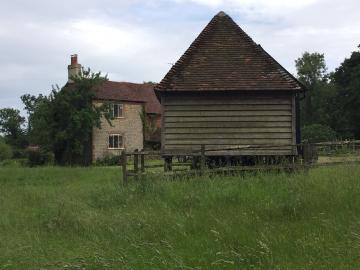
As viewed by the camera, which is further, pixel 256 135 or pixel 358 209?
pixel 256 135

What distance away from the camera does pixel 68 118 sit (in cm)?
4306

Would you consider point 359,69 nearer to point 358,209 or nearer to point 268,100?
point 268,100

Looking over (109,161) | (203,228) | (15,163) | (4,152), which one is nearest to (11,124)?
(4,152)

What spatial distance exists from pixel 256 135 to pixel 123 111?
113 ft

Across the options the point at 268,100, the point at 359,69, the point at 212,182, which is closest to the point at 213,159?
the point at 268,100

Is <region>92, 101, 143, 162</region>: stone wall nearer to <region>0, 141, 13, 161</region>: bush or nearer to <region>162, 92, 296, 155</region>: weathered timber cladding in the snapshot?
<region>0, 141, 13, 161</region>: bush

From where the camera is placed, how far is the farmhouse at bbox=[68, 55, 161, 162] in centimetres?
4875

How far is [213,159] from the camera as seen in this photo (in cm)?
1750

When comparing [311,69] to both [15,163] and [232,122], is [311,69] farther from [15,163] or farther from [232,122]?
[232,122]

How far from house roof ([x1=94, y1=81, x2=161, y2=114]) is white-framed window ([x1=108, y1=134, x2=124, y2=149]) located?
3601mm

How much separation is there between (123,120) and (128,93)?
3084mm

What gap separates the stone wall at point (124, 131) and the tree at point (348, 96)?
1016 inches

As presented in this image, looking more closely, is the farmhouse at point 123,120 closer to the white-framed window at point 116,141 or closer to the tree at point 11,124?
the white-framed window at point 116,141

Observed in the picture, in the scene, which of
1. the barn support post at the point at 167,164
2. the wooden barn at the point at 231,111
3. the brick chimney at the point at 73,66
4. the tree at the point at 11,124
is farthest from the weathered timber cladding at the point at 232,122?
the tree at the point at 11,124
